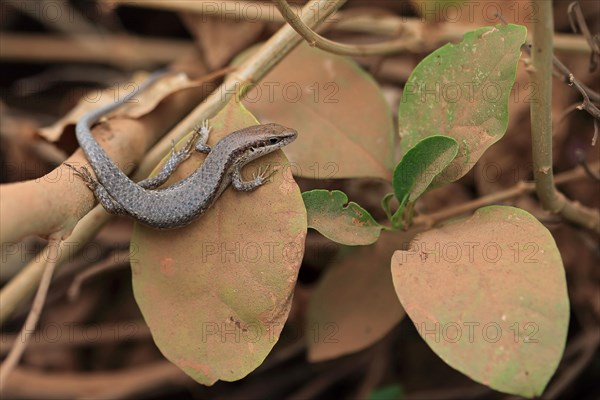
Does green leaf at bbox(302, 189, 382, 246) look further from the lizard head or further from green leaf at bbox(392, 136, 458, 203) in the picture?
the lizard head

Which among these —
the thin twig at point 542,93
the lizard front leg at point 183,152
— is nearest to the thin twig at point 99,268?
the lizard front leg at point 183,152

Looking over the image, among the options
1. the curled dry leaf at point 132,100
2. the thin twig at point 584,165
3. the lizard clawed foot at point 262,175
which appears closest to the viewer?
the lizard clawed foot at point 262,175

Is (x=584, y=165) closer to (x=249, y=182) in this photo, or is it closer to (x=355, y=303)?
(x=355, y=303)

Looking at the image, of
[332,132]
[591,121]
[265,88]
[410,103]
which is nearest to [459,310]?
[410,103]

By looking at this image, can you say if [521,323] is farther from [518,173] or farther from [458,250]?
[518,173]

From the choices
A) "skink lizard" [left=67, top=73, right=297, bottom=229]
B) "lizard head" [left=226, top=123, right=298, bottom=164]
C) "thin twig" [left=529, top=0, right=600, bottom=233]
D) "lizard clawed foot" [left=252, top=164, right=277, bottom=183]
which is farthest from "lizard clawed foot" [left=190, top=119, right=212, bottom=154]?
"thin twig" [left=529, top=0, right=600, bottom=233]

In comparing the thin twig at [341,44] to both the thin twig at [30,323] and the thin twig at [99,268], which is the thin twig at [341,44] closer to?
the thin twig at [30,323]
